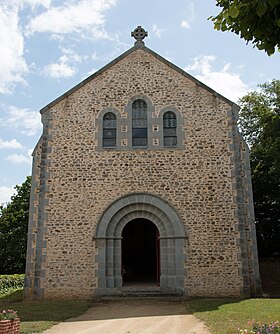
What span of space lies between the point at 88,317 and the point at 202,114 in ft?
28.7

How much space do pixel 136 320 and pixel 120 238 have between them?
437 centimetres

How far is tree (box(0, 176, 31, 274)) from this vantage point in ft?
79.1

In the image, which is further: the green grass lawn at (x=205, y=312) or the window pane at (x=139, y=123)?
the window pane at (x=139, y=123)

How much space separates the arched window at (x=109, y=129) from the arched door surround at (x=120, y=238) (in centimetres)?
237

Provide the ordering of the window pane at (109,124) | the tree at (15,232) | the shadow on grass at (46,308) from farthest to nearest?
the tree at (15,232), the window pane at (109,124), the shadow on grass at (46,308)

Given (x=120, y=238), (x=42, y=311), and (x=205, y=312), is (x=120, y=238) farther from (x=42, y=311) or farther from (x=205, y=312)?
(x=205, y=312)

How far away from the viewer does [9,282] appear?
1670 cm

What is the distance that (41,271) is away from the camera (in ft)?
41.5

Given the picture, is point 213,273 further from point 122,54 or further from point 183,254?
point 122,54

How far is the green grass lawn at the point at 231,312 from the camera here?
26.0ft

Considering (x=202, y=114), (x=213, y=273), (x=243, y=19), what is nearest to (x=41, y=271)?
(x=213, y=273)

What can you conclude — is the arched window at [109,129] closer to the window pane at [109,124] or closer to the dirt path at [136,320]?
the window pane at [109,124]

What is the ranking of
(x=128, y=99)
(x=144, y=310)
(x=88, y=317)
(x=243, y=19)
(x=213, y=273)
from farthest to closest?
1. (x=128, y=99)
2. (x=213, y=273)
3. (x=144, y=310)
4. (x=88, y=317)
5. (x=243, y=19)

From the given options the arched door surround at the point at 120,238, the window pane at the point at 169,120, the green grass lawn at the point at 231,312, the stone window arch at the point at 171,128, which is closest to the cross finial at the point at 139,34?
the stone window arch at the point at 171,128
